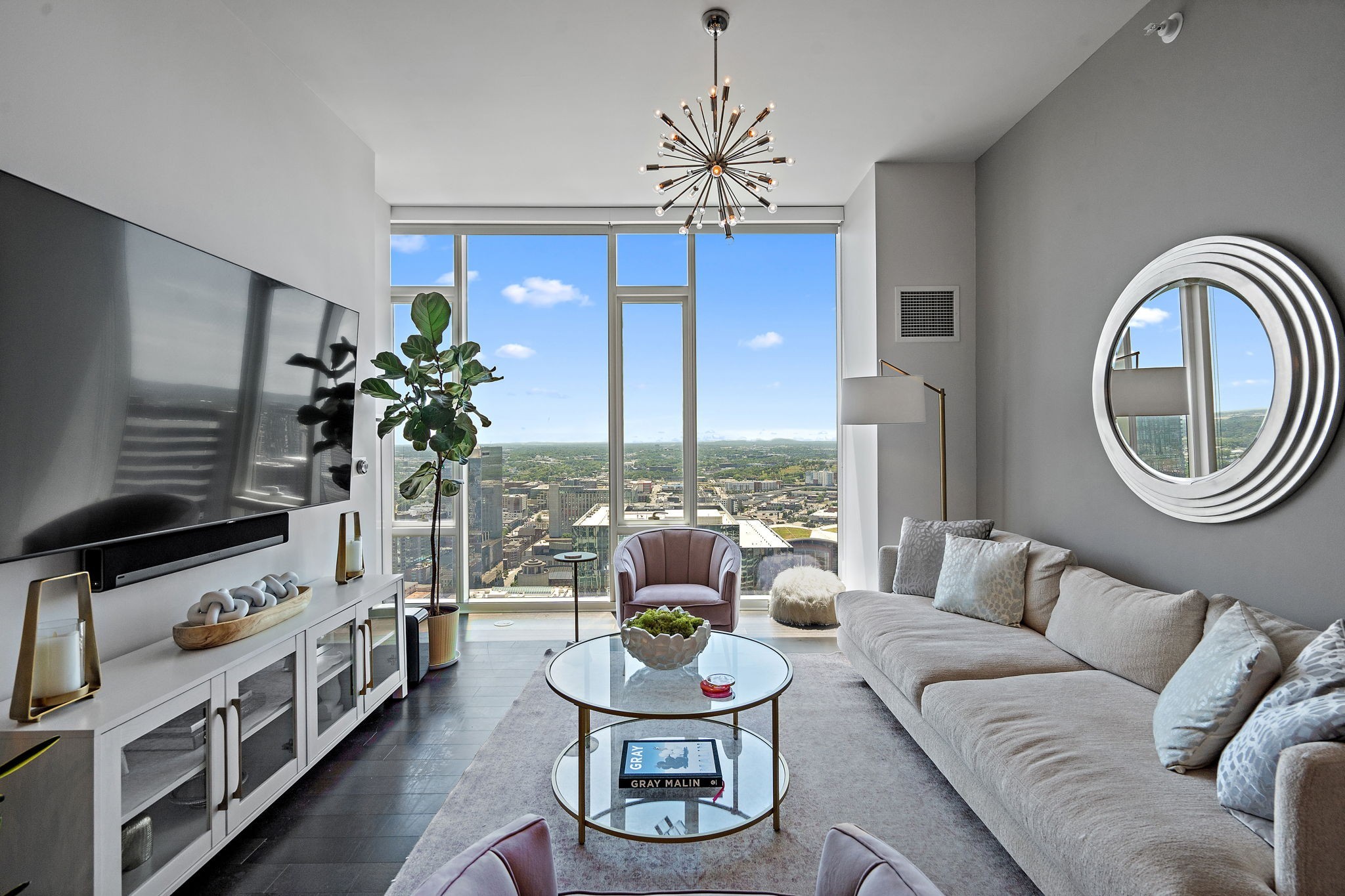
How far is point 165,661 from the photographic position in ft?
6.72

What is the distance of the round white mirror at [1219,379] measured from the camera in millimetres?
2053

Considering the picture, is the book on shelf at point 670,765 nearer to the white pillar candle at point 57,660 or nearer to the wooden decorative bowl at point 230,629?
the wooden decorative bowl at point 230,629

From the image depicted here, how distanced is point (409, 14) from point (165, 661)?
2654mm

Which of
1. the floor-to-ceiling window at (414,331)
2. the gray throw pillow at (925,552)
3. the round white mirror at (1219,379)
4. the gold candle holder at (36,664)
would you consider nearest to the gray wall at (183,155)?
the gold candle holder at (36,664)

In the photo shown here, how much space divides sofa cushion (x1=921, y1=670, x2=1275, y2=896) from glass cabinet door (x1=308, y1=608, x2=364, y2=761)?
2.34 meters

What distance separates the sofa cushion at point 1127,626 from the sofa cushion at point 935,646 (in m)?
0.10

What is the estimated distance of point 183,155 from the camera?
242 centimetres

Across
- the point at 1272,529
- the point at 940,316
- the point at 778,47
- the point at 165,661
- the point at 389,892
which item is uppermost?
the point at 778,47

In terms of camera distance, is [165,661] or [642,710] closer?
[165,661]

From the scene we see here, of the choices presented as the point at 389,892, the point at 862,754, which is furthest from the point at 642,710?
the point at 862,754

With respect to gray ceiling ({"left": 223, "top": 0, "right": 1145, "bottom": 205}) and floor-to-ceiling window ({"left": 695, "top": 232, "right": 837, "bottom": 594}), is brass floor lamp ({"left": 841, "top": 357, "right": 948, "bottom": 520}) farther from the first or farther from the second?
gray ceiling ({"left": 223, "top": 0, "right": 1145, "bottom": 205})

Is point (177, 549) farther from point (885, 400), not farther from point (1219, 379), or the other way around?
point (1219, 379)

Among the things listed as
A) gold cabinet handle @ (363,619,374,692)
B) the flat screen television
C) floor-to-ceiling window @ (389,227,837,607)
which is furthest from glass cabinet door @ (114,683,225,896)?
floor-to-ceiling window @ (389,227,837,607)

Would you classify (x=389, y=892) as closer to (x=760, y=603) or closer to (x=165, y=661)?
(x=165, y=661)
